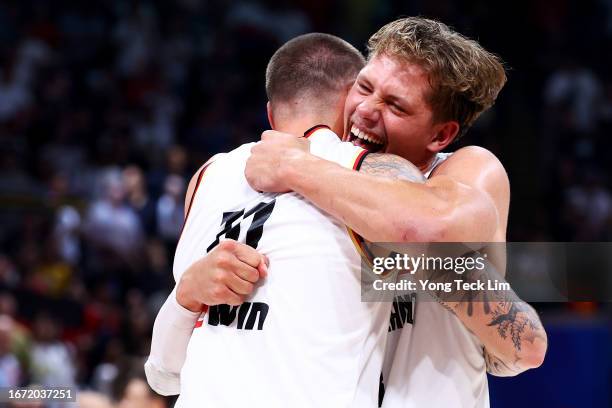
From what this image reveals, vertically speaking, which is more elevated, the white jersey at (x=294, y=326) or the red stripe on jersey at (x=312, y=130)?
the red stripe on jersey at (x=312, y=130)

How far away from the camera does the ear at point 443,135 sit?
10.8 ft

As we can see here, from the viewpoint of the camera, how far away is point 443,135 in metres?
3.31

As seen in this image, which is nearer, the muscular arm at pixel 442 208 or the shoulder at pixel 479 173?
the muscular arm at pixel 442 208

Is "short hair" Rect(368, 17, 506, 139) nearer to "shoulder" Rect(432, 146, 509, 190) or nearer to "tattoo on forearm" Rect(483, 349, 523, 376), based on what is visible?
"shoulder" Rect(432, 146, 509, 190)

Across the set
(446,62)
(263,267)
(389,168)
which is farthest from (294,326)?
(446,62)

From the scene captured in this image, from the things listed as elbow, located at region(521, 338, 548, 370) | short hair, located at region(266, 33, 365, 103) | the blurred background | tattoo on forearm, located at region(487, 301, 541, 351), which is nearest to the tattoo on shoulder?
short hair, located at region(266, 33, 365, 103)

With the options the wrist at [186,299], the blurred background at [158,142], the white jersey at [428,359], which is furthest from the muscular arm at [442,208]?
the blurred background at [158,142]

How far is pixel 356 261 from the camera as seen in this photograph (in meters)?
2.82

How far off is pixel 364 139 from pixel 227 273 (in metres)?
0.72

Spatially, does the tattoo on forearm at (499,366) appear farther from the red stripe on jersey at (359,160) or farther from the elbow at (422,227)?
the red stripe on jersey at (359,160)

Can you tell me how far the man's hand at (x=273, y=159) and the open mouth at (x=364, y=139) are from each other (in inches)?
10.1

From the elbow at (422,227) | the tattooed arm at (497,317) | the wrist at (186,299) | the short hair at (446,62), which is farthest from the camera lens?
the short hair at (446,62)

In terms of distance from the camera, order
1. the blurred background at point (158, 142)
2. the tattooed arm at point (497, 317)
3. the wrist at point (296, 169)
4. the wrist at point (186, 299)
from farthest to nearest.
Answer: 1. the blurred background at point (158, 142)
2. the wrist at point (186, 299)
3. the tattooed arm at point (497, 317)
4. the wrist at point (296, 169)

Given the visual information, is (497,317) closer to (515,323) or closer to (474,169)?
(515,323)
